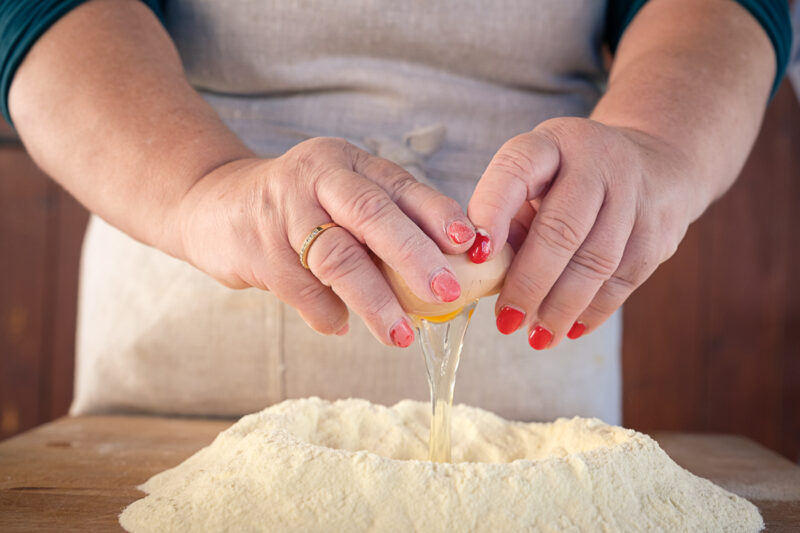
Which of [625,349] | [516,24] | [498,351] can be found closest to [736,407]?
[625,349]

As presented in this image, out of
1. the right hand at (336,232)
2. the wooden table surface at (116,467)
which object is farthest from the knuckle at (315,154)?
the wooden table surface at (116,467)

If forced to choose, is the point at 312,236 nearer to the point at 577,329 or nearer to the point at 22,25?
the point at 577,329

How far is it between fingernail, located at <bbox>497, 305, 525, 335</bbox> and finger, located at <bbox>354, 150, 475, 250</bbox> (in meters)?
0.09

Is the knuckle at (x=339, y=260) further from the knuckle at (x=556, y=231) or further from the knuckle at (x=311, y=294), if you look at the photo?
the knuckle at (x=556, y=231)

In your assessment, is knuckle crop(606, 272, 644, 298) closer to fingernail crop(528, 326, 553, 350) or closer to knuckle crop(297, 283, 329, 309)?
fingernail crop(528, 326, 553, 350)

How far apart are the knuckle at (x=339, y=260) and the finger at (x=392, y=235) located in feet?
0.04

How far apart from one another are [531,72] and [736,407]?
1.46 m

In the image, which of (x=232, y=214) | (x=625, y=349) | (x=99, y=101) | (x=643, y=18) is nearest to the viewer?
(x=232, y=214)

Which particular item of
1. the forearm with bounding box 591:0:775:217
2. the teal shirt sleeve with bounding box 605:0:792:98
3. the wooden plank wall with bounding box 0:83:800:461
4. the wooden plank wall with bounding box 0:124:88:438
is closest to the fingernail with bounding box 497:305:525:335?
the forearm with bounding box 591:0:775:217

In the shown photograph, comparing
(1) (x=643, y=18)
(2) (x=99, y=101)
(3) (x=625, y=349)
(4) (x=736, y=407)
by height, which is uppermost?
(1) (x=643, y=18)

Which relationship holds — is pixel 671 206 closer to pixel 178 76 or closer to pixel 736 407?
pixel 178 76

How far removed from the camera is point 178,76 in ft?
→ 2.64

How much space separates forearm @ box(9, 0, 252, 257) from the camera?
0.72 m

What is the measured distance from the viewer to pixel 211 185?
672 millimetres
